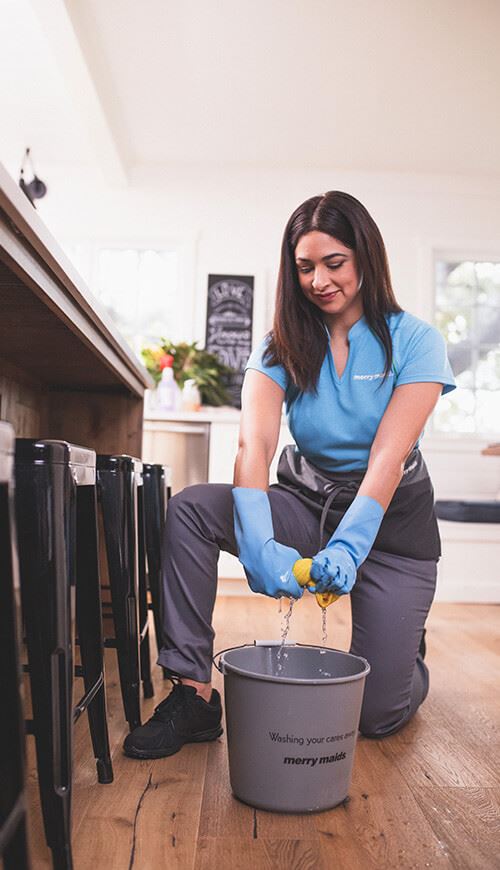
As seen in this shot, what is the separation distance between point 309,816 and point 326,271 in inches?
39.8

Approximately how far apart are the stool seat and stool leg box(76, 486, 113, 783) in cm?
292

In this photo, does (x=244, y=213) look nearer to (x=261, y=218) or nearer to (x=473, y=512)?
(x=261, y=218)

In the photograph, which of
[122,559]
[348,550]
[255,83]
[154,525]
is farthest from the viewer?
[255,83]

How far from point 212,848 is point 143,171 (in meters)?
4.29

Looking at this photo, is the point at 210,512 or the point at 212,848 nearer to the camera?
the point at 212,848

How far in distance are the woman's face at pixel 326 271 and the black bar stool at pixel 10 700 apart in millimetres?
1084

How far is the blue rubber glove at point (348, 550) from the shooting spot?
51.8 inches

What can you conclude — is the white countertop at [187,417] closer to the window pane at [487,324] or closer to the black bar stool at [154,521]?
the black bar stool at [154,521]

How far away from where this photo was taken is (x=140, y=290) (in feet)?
16.1

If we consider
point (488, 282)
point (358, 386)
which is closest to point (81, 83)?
point (358, 386)

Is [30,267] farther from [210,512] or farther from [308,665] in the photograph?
[308,665]

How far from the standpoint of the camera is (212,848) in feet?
3.56

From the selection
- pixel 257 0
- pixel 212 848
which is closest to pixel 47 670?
pixel 212 848

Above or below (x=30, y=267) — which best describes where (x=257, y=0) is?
above
